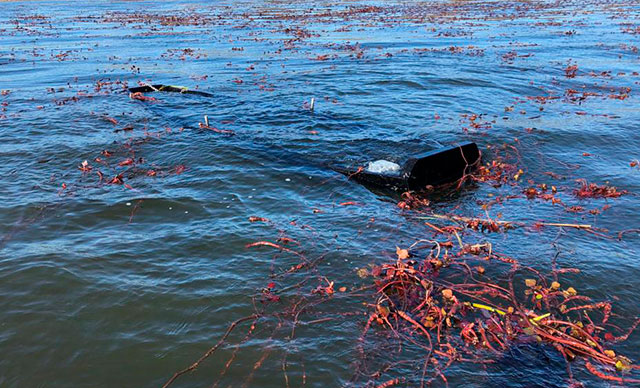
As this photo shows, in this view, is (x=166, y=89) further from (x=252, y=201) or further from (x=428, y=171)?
(x=428, y=171)

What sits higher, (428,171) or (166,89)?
(166,89)

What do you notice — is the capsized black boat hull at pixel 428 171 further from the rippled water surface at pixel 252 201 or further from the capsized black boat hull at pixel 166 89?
the capsized black boat hull at pixel 166 89

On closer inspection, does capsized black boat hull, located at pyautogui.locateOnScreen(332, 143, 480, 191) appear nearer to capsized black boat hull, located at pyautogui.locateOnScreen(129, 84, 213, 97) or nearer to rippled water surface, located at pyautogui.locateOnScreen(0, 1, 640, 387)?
rippled water surface, located at pyautogui.locateOnScreen(0, 1, 640, 387)

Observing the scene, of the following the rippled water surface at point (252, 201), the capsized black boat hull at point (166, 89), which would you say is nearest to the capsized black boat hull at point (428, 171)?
the rippled water surface at point (252, 201)

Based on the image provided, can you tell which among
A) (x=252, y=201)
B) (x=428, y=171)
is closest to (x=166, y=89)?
(x=252, y=201)

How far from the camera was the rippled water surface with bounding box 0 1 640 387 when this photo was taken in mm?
4934

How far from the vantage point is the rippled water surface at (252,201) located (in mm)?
4934

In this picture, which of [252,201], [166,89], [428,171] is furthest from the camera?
[166,89]

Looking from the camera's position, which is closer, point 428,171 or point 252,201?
point 252,201

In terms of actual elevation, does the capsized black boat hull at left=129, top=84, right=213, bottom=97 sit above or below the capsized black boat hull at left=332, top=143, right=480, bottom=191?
above

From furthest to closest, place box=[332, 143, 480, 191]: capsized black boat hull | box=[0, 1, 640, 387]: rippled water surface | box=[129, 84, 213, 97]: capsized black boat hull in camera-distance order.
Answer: box=[129, 84, 213, 97]: capsized black boat hull, box=[332, 143, 480, 191]: capsized black boat hull, box=[0, 1, 640, 387]: rippled water surface

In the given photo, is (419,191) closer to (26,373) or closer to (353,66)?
(26,373)

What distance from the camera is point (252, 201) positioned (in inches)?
336

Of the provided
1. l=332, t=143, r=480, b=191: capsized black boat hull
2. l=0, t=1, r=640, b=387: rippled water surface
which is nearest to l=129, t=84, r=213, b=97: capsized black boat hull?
l=0, t=1, r=640, b=387: rippled water surface
